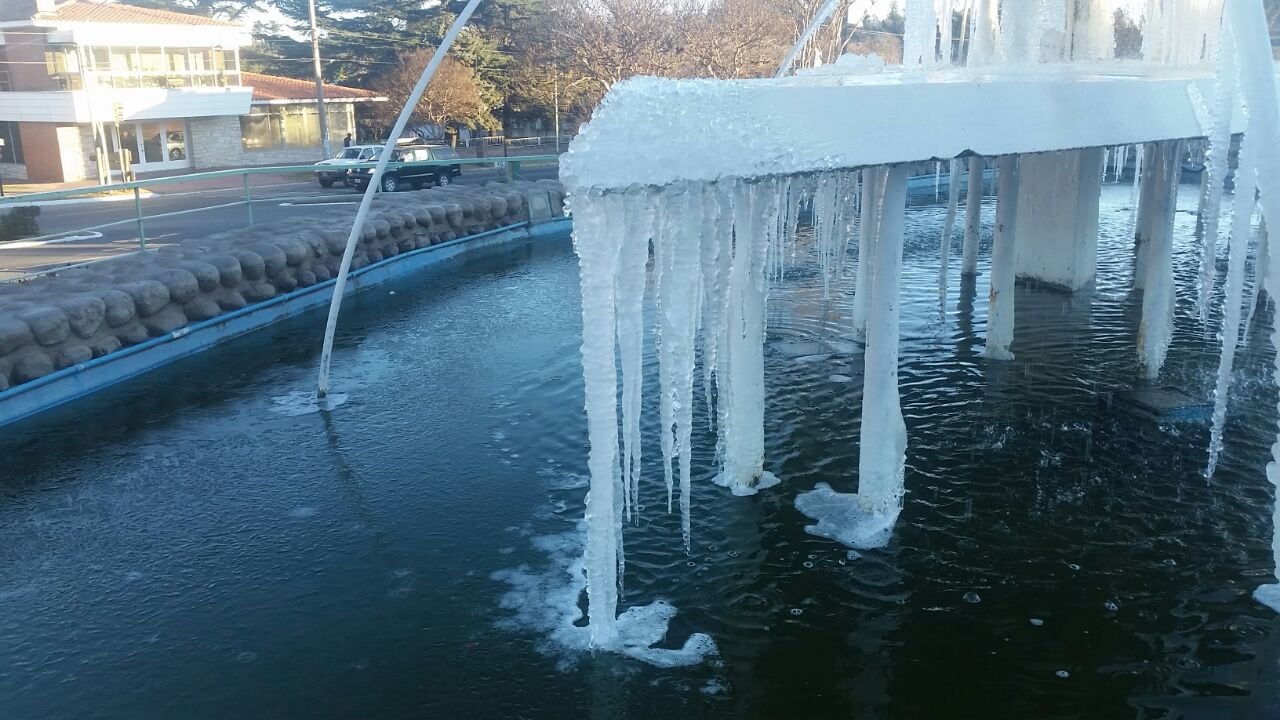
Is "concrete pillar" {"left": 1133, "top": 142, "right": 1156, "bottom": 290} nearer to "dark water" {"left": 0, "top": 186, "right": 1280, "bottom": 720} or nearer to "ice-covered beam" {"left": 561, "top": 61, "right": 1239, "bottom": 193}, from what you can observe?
"dark water" {"left": 0, "top": 186, "right": 1280, "bottom": 720}

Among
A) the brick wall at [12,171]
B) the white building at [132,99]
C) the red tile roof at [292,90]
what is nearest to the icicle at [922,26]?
the white building at [132,99]

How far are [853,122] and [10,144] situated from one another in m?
42.6

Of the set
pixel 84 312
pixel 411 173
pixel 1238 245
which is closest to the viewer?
pixel 1238 245

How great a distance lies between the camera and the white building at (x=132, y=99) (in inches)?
1499

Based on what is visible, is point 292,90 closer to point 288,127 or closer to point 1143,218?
point 288,127

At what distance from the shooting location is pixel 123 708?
235 inches

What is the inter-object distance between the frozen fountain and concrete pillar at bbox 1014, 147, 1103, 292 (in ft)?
14.0

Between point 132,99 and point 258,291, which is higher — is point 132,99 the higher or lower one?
the higher one

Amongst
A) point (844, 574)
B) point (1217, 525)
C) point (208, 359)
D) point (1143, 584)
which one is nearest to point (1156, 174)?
point (1217, 525)

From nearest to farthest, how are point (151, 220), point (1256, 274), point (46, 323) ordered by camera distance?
point (46, 323) → point (1256, 274) → point (151, 220)

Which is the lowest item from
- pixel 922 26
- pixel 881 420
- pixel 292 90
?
pixel 881 420

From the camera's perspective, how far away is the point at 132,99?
1528 inches

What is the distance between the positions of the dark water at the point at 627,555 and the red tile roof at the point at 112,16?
33681mm

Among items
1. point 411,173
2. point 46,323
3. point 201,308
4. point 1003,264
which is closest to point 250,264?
point 201,308
